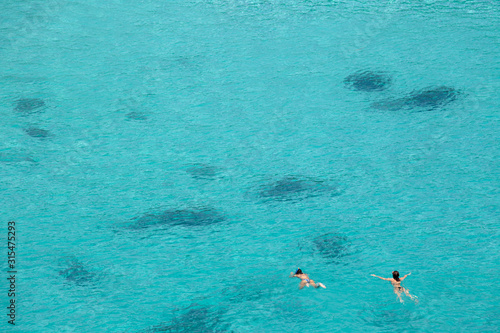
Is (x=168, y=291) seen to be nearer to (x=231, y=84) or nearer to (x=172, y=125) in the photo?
(x=172, y=125)

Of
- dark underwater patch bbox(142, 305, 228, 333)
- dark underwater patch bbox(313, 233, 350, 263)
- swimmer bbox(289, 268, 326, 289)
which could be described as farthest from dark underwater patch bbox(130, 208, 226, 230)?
dark underwater patch bbox(142, 305, 228, 333)

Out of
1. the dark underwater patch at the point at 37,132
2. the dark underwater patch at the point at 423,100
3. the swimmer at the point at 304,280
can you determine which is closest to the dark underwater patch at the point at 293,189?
the swimmer at the point at 304,280

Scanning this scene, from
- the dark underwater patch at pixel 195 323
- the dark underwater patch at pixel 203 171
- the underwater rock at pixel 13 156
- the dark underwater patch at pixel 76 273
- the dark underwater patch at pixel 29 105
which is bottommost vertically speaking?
the dark underwater patch at pixel 76 273

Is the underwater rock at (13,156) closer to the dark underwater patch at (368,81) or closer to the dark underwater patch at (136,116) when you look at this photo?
the dark underwater patch at (136,116)

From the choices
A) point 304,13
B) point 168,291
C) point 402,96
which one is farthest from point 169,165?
point 304,13

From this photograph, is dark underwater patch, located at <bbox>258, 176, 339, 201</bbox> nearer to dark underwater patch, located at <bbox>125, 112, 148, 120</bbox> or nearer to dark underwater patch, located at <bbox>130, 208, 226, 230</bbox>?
dark underwater patch, located at <bbox>130, 208, 226, 230</bbox>

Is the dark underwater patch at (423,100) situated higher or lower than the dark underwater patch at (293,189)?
higher

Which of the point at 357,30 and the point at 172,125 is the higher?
the point at 357,30

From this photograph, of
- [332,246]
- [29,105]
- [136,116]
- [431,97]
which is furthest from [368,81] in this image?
[29,105]
